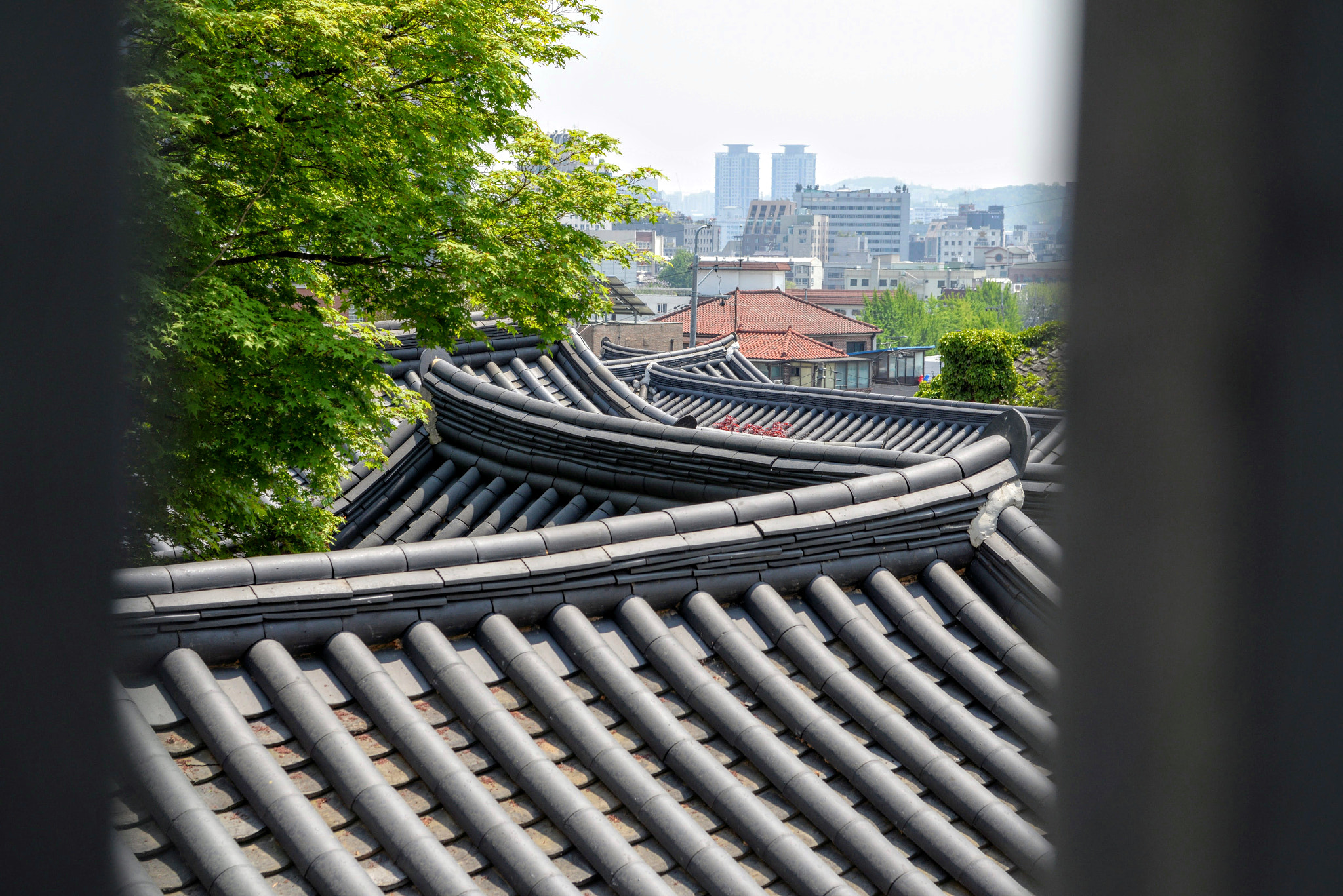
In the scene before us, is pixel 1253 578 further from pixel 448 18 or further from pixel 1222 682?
pixel 448 18

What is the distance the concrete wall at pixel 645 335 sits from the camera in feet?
141

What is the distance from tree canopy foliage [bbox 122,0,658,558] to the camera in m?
7.36

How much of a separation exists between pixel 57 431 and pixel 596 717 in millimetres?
3466

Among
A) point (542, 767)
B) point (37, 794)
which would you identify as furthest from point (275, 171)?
point (37, 794)

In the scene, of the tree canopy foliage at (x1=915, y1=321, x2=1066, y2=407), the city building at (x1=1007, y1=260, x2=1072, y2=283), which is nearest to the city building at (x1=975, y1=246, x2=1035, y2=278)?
the city building at (x1=1007, y1=260, x2=1072, y2=283)

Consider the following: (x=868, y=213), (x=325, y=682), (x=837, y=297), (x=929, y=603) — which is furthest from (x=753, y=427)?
(x=868, y=213)

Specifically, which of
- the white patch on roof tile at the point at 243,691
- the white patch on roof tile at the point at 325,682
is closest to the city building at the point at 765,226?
the white patch on roof tile at the point at 325,682

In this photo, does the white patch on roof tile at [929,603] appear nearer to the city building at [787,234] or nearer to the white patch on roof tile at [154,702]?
the white patch on roof tile at [154,702]

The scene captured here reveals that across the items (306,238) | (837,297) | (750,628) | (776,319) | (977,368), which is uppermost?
(306,238)

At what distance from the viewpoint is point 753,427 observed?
16828 mm

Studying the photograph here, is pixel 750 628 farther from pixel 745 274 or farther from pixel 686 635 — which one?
pixel 745 274

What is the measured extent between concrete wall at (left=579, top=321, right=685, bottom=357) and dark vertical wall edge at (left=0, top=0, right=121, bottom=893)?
40534mm

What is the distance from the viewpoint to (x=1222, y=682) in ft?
1.49

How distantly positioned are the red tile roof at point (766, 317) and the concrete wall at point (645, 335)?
0.72 metres
